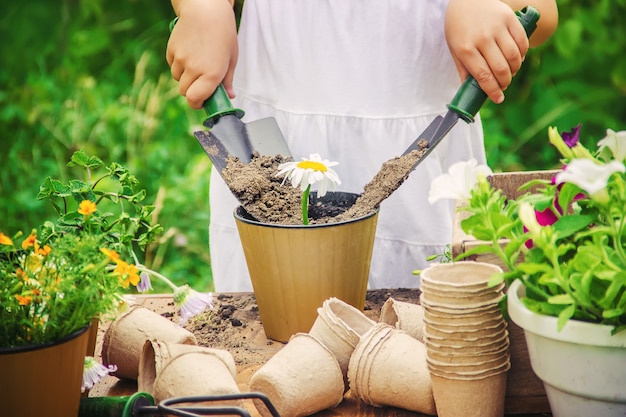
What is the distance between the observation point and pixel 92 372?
85 centimetres

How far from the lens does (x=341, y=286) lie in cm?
99

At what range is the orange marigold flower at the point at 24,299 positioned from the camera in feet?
2.32

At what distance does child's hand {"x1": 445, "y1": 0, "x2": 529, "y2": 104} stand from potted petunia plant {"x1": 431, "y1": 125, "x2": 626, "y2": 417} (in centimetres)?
40

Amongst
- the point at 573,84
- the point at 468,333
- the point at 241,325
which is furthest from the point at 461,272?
the point at 573,84

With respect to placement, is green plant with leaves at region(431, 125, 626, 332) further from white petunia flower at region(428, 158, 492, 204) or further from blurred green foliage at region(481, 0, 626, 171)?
blurred green foliage at region(481, 0, 626, 171)

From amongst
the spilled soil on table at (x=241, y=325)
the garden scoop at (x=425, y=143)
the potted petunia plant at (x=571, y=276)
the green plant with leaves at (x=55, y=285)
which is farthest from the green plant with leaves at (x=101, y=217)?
the potted petunia plant at (x=571, y=276)

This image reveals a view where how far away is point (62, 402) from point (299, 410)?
22cm

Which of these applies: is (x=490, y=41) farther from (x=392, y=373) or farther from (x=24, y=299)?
(x=24, y=299)

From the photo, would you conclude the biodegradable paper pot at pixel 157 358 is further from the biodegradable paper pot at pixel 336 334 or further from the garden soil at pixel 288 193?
the garden soil at pixel 288 193

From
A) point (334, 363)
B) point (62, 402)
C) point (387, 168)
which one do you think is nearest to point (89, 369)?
point (62, 402)

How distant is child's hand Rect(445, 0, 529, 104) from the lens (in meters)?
1.11

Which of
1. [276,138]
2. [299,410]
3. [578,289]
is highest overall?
[276,138]

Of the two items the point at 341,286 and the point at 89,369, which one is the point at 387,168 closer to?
the point at 341,286

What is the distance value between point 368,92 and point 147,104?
1960 millimetres
